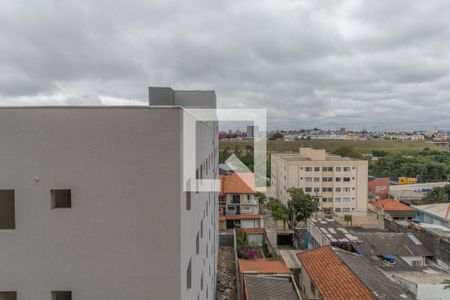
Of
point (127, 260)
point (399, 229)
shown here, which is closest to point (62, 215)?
point (127, 260)

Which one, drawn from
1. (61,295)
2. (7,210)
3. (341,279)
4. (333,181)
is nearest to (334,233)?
(341,279)

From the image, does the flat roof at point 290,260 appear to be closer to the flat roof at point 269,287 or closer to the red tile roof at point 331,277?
the red tile roof at point 331,277

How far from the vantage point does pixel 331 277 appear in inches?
444

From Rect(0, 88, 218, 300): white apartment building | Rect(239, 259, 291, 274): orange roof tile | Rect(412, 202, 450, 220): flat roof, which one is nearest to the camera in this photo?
Rect(0, 88, 218, 300): white apartment building

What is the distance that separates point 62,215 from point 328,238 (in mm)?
15955

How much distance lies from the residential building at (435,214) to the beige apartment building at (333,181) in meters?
6.78

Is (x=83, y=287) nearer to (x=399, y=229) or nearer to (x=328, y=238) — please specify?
(x=328, y=238)

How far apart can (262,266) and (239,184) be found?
31.2 feet

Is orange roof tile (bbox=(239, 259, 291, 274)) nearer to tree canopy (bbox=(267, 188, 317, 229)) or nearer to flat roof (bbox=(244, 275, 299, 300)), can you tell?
flat roof (bbox=(244, 275, 299, 300))

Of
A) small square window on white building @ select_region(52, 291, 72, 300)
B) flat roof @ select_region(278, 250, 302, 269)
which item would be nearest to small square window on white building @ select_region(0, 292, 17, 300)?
small square window on white building @ select_region(52, 291, 72, 300)

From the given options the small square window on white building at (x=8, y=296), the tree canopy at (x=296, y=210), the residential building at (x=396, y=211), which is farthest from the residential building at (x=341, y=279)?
the residential building at (x=396, y=211)

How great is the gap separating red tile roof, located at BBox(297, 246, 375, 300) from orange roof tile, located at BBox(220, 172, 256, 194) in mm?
9302

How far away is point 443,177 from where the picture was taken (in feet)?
175

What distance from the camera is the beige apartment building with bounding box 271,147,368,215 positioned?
32906 mm
